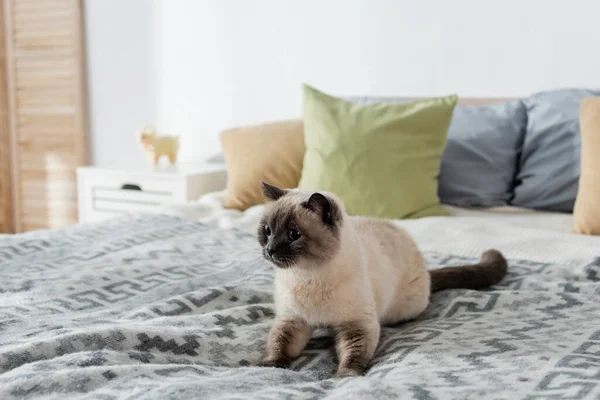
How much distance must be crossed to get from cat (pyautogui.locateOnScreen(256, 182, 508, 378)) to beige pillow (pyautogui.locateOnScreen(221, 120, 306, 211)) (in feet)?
4.11

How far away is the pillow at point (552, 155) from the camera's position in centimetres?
223

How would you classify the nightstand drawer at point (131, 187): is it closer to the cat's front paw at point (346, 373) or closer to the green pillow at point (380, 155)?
the green pillow at point (380, 155)

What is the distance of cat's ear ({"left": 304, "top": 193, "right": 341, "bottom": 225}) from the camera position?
111cm

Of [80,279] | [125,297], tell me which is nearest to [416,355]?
[125,297]

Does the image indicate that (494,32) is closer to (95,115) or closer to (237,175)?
(237,175)

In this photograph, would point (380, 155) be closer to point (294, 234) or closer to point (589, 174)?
point (589, 174)

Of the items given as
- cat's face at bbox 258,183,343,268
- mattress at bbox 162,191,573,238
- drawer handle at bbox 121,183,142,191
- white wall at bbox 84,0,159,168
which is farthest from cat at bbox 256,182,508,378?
white wall at bbox 84,0,159,168

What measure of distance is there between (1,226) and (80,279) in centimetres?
289

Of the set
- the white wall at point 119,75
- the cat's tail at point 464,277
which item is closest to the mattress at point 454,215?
the cat's tail at point 464,277

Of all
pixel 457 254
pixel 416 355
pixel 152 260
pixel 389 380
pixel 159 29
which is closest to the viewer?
pixel 389 380

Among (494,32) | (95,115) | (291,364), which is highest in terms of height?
(494,32)

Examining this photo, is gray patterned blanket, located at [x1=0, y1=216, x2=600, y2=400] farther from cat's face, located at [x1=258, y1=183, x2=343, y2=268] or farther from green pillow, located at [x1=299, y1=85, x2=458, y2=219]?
green pillow, located at [x1=299, y1=85, x2=458, y2=219]

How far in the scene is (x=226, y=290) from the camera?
4.69ft

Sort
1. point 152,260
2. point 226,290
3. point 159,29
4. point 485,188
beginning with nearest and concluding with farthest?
1. point 226,290
2. point 152,260
3. point 485,188
4. point 159,29
